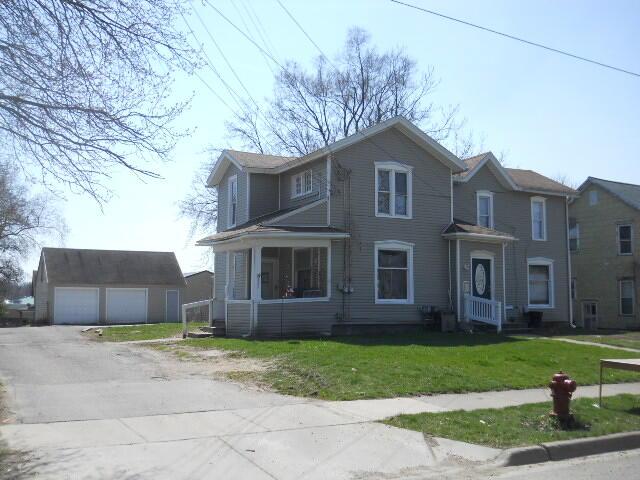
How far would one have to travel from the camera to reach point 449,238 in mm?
23797

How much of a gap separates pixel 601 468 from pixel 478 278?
16962 millimetres

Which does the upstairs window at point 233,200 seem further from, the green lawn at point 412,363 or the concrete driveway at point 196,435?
the concrete driveway at point 196,435

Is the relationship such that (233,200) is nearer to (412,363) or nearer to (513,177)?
(513,177)

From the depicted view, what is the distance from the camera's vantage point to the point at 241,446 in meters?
7.89

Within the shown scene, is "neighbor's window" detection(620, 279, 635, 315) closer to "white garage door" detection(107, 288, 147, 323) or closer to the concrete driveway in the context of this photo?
the concrete driveway

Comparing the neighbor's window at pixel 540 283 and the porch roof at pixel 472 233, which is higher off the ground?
the porch roof at pixel 472 233

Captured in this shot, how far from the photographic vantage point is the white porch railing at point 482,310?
23.5 meters

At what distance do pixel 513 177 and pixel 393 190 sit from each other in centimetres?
816

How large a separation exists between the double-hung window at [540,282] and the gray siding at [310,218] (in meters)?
10.6

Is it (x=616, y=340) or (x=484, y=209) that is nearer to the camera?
(x=616, y=340)

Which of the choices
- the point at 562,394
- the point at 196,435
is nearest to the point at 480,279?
the point at 562,394

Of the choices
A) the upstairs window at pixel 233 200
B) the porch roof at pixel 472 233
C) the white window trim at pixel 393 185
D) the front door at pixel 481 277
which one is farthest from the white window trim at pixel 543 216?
the upstairs window at pixel 233 200

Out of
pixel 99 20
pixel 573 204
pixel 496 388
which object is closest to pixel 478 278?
pixel 496 388

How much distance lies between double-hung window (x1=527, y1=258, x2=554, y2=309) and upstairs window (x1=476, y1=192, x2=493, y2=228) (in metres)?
2.53
